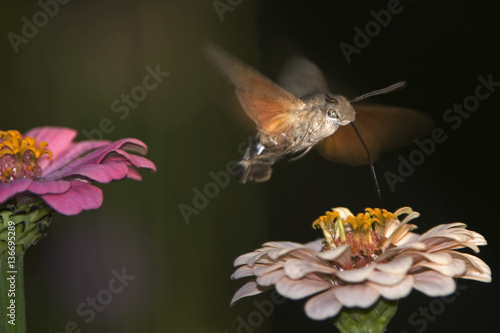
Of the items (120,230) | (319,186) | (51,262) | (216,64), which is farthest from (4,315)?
(319,186)

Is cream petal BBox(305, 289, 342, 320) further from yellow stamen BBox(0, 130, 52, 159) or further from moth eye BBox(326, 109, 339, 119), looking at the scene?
yellow stamen BBox(0, 130, 52, 159)

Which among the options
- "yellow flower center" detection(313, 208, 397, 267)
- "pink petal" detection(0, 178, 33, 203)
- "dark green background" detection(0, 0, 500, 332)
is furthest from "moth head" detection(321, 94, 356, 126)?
"dark green background" detection(0, 0, 500, 332)

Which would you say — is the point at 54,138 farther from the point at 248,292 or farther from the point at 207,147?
the point at 207,147

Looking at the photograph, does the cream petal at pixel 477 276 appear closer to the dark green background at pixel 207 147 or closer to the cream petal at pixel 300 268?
the cream petal at pixel 300 268

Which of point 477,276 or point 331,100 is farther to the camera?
point 331,100

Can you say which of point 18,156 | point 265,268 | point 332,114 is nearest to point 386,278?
point 265,268

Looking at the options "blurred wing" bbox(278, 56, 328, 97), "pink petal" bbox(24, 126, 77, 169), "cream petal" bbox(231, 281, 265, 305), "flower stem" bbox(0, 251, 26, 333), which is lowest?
"cream petal" bbox(231, 281, 265, 305)
